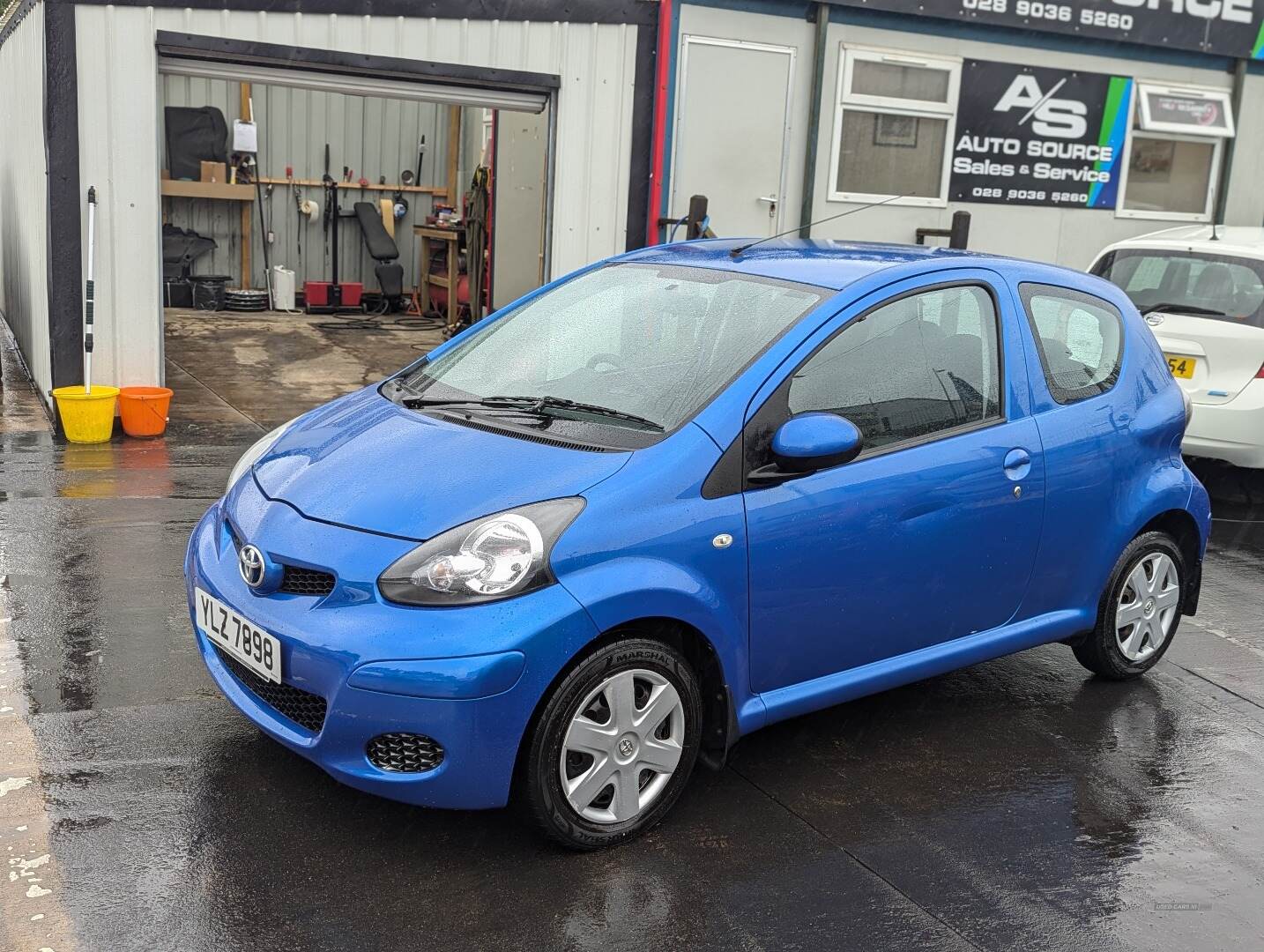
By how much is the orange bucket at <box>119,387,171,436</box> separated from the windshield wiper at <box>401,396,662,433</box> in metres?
4.73

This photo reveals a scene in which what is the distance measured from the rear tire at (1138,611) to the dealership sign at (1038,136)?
683 cm

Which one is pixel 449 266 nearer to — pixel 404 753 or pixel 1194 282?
pixel 1194 282

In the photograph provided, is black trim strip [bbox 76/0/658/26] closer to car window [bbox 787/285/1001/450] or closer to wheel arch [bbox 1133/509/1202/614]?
car window [bbox 787/285/1001/450]

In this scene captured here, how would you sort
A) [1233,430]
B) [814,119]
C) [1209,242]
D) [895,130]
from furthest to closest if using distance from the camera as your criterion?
[895,130] → [814,119] → [1209,242] → [1233,430]

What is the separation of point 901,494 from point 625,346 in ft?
3.22

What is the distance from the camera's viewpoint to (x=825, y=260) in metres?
4.44

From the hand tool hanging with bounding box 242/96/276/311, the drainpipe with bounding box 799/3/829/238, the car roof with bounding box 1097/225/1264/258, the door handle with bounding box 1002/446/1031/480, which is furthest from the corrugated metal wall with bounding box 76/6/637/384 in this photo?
the hand tool hanging with bounding box 242/96/276/311

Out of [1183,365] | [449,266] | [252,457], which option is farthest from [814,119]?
[252,457]

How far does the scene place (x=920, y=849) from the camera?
3773 millimetres

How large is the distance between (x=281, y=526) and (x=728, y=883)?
154 centimetres

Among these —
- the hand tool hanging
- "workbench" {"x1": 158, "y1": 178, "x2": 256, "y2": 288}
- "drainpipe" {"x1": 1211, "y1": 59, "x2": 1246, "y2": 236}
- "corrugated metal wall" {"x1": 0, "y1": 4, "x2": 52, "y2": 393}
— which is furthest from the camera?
the hand tool hanging

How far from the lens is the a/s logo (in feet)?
37.3

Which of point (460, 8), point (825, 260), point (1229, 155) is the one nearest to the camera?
point (825, 260)

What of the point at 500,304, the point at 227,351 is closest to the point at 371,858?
the point at 227,351
